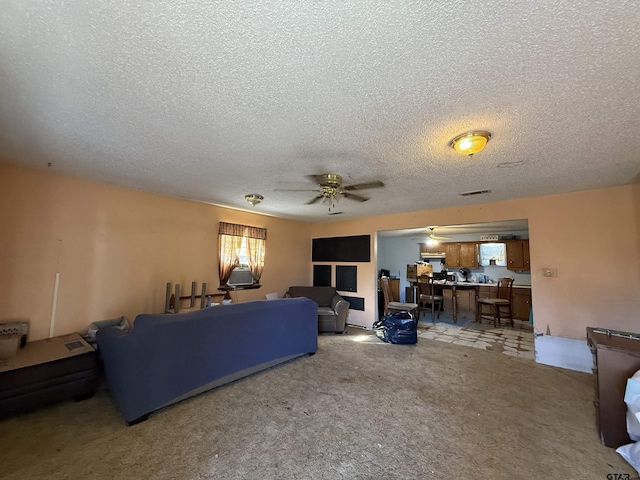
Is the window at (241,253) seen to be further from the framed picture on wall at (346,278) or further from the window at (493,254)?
the window at (493,254)

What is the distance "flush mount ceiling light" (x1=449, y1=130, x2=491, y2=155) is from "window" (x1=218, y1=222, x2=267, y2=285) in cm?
393

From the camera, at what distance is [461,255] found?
7.30 m

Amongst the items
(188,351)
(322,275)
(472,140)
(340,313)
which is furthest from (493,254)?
(188,351)

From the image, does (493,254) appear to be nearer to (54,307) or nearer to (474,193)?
(474,193)

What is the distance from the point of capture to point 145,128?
2.00m

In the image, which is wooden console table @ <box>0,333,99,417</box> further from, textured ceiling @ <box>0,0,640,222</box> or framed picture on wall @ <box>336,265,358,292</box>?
framed picture on wall @ <box>336,265,358,292</box>

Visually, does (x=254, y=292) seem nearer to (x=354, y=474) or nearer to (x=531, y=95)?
(x=354, y=474)

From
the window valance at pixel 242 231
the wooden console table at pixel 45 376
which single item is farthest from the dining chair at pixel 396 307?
the wooden console table at pixel 45 376

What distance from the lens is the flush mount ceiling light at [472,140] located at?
198 centimetres

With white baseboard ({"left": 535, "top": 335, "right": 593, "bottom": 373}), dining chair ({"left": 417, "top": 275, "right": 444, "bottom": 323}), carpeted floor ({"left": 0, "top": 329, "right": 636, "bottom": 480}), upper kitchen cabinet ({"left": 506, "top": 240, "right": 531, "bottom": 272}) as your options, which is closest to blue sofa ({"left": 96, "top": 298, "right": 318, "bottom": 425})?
carpeted floor ({"left": 0, "top": 329, "right": 636, "bottom": 480})

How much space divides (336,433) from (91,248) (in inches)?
142

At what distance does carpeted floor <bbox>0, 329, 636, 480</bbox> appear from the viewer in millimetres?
1688

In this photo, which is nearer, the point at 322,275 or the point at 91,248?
the point at 91,248

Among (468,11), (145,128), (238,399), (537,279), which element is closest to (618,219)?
(537,279)
